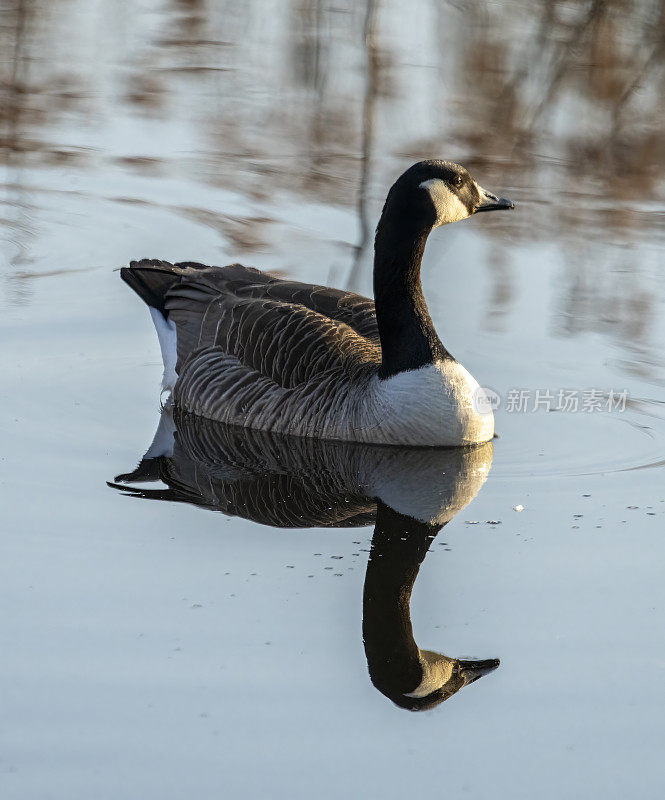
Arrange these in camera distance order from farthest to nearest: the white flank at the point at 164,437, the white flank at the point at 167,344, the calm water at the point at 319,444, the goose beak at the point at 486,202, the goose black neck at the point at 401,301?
the white flank at the point at 167,344, the goose beak at the point at 486,202, the goose black neck at the point at 401,301, the white flank at the point at 164,437, the calm water at the point at 319,444

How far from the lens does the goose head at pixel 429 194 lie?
7.50m

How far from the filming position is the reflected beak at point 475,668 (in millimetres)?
4961

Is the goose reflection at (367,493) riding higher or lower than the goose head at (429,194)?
lower

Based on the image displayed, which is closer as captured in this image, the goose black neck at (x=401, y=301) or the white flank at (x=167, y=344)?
the goose black neck at (x=401, y=301)

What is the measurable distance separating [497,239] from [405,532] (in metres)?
5.08

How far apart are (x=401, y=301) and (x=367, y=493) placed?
136cm

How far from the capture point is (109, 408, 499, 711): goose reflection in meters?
5.09

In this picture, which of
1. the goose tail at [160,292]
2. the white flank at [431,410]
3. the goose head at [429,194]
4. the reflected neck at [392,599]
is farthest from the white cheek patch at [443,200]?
the goose tail at [160,292]

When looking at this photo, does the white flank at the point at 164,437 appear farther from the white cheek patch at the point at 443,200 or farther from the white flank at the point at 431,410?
the white cheek patch at the point at 443,200

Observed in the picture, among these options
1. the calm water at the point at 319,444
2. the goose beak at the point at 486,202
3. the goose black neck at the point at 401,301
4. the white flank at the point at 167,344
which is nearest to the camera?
the calm water at the point at 319,444

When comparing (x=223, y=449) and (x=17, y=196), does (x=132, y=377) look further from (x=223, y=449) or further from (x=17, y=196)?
(x=17, y=196)

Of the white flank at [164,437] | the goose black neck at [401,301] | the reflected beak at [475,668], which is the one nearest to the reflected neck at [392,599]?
the reflected beak at [475,668]

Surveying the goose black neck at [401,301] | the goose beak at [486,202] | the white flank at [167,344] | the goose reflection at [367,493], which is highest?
the goose beak at [486,202]

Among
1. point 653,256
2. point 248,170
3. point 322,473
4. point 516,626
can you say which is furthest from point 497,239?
point 516,626
